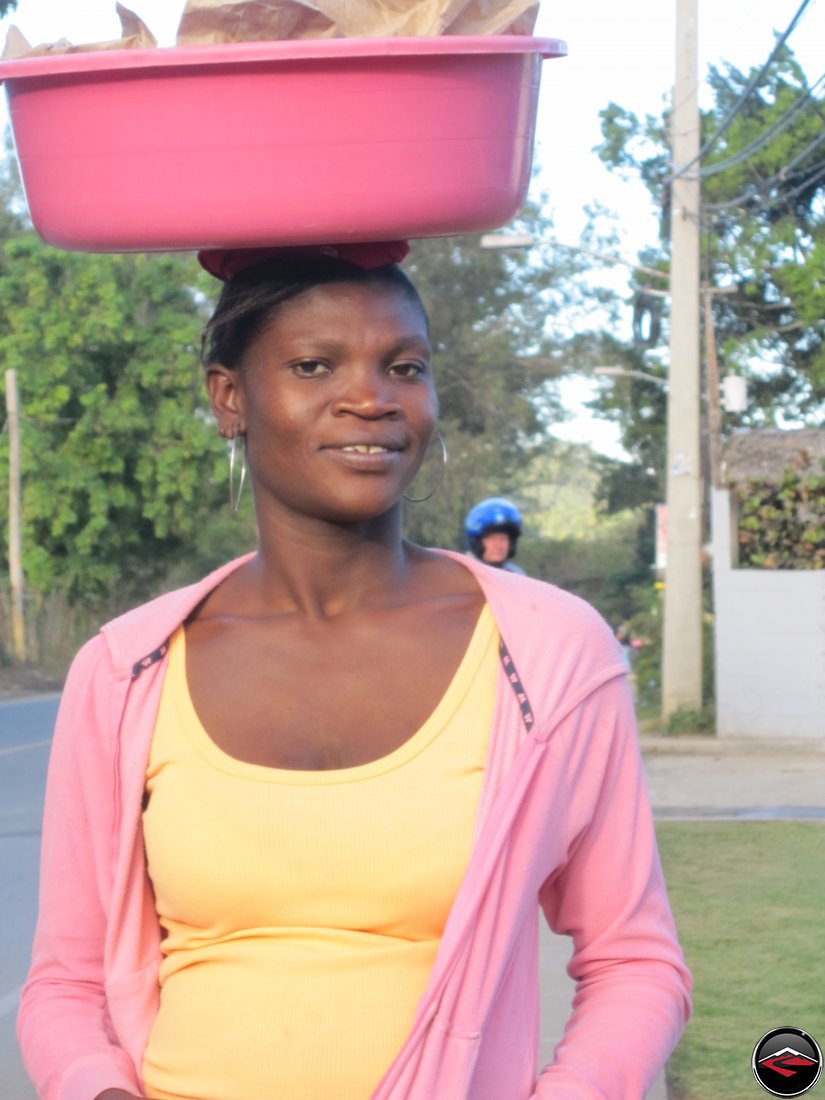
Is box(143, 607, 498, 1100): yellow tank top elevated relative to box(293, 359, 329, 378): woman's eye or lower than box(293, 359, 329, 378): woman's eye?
lower

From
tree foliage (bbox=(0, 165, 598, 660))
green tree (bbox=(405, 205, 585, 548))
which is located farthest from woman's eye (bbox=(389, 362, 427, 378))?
green tree (bbox=(405, 205, 585, 548))

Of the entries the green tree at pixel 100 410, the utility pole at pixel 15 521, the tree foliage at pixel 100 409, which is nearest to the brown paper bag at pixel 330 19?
the utility pole at pixel 15 521

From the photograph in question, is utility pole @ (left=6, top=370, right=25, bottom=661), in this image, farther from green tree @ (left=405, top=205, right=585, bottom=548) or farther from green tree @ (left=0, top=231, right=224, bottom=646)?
green tree @ (left=405, top=205, right=585, bottom=548)

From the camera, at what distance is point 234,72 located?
180cm

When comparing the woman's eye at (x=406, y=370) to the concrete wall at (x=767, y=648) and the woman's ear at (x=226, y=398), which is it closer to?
the woman's ear at (x=226, y=398)

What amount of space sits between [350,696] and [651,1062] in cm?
52

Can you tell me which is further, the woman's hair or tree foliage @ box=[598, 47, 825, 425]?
tree foliage @ box=[598, 47, 825, 425]

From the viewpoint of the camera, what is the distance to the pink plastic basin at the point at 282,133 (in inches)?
71.1

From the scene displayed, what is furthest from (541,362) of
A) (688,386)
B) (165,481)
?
(688,386)

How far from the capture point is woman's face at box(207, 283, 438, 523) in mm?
2010

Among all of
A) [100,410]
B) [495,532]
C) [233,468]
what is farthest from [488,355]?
[233,468]

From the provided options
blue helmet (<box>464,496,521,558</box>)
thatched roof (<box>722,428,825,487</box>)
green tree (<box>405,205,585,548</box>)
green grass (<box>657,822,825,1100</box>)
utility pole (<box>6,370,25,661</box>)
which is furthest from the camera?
green tree (<box>405,205,585,548</box>)

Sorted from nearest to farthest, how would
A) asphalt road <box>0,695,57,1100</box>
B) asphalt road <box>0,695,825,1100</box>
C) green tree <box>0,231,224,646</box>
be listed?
1. asphalt road <box>0,695,57,1100</box>
2. asphalt road <box>0,695,825,1100</box>
3. green tree <box>0,231,224,646</box>

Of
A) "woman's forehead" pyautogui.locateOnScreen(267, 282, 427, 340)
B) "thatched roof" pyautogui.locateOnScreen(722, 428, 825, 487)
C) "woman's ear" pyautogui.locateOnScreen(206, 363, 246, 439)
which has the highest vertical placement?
"woman's forehead" pyautogui.locateOnScreen(267, 282, 427, 340)
